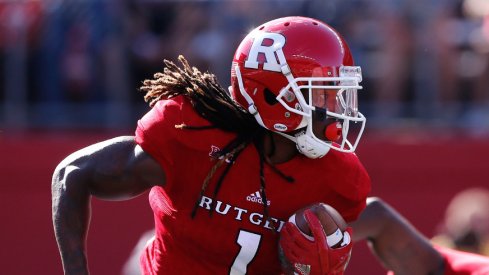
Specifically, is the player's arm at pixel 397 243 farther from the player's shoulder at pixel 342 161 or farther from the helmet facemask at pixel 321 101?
the helmet facemask at pixel 321 101

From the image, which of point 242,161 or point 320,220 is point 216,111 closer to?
point 242,161

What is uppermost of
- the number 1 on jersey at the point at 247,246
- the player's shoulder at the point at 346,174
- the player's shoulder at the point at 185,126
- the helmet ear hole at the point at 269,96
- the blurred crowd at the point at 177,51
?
the helmet ear hole at the point at 269,96

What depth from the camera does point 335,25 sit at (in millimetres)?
7734

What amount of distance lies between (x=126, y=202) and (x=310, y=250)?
414 centimetres

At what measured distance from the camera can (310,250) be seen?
3.65 meters

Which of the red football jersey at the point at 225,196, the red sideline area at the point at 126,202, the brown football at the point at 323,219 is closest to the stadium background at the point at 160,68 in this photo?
the red sideline area at the point at 126,202

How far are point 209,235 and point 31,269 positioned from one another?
13.6 ft

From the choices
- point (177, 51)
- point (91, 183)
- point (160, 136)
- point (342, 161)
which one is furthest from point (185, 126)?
point (177, 51)

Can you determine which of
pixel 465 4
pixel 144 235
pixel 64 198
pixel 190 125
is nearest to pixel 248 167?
pixel 190 125

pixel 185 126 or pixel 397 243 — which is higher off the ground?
pixel 185 126

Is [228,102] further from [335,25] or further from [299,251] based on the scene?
[335,25]

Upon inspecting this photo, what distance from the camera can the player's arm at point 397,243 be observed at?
169 inches

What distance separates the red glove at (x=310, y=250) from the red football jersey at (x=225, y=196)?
140 millimetres

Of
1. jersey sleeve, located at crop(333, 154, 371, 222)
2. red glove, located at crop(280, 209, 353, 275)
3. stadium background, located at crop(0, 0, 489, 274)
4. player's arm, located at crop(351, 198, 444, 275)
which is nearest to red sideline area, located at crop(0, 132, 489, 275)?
stadium background, located at crop(0, 0, 489, 274)
